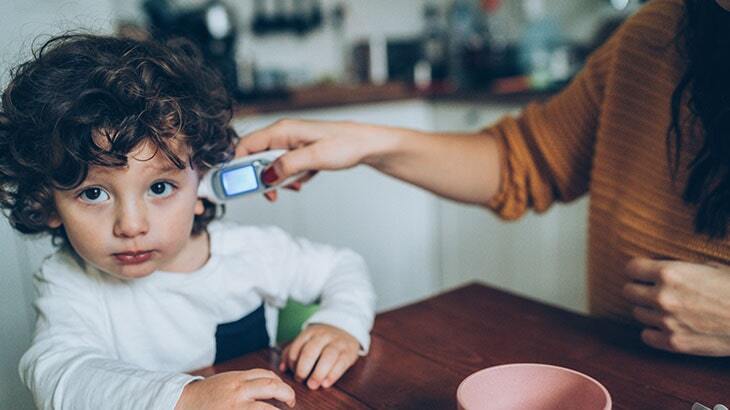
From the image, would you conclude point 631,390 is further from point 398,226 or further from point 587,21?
point 587,21

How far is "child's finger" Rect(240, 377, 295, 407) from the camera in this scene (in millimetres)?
606

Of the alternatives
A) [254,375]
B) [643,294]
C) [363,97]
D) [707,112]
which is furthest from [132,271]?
[363,97]

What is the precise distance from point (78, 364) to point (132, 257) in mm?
133

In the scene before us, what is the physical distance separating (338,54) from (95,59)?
7.19 feet

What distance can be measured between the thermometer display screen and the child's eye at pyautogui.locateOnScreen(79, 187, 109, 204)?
0.15 m

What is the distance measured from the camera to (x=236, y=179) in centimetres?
85

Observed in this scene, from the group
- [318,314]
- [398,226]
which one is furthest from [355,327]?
[398,226]

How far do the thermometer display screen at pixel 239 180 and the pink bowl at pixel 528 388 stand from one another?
1.41 feet

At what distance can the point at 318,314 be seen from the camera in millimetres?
840

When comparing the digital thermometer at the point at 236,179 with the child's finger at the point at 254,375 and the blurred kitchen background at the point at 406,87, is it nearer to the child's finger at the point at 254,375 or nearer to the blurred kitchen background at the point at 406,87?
the child's finger at the point at 254,375

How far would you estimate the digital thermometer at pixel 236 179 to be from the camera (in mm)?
845

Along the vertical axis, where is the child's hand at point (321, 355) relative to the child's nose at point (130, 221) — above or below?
below

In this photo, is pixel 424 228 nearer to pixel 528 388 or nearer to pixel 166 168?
pixel 166 168

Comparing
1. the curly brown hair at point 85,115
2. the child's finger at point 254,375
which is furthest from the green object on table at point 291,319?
the child's finger at point 254,375
